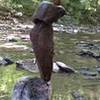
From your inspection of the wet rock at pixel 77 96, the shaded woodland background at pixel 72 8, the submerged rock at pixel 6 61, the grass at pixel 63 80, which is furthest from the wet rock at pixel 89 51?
the shaded woodland background at pixel 72 8

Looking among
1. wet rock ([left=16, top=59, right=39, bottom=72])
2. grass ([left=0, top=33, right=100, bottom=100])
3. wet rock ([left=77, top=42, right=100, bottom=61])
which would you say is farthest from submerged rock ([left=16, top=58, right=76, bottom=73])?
wet rock ([left=77, top=42, right=100, bottom=61])

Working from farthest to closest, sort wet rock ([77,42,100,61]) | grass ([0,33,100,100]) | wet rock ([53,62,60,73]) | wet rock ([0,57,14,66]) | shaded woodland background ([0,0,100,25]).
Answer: shaded woodland background ([0,0,100,25])
wet rock ([77,42,100,61])
wet rock ([0,57,14,66])
wet rock ([53,62,60,73])
grass ([0,33,100,100])

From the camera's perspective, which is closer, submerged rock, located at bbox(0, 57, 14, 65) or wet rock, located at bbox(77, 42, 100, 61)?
submerged rock, located at bbox(0, 57, 14, 65)

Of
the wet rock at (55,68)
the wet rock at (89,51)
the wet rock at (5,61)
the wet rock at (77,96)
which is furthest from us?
the wet rock at (89,51)

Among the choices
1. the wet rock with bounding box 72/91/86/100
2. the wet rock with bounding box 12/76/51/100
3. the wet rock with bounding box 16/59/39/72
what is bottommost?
the wet rock with bounding box 16/59/39/72

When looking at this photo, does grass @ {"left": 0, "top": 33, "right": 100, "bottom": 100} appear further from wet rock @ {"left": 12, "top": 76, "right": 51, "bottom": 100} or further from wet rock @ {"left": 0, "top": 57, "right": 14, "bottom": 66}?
wet rock @ {"left": 12, "top": 76, "right": 51, "bottom": 100}

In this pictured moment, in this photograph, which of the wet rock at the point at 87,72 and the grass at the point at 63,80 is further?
the wet rock at the point at 87,72

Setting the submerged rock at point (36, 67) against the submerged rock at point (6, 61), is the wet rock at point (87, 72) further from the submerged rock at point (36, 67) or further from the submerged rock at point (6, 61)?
the submerged rock at point (6, 61)

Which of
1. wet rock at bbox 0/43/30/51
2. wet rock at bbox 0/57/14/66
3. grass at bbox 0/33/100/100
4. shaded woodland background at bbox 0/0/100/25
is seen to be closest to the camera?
grass at bbox 0/33/100/100

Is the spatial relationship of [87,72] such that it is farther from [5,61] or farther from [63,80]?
[5,61]

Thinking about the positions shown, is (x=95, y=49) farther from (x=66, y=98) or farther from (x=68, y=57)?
(x=66, y=98)

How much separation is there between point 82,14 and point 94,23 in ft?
4.03

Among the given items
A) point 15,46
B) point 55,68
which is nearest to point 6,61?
point 55,68

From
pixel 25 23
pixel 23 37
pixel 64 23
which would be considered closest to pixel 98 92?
pixel 23 37
